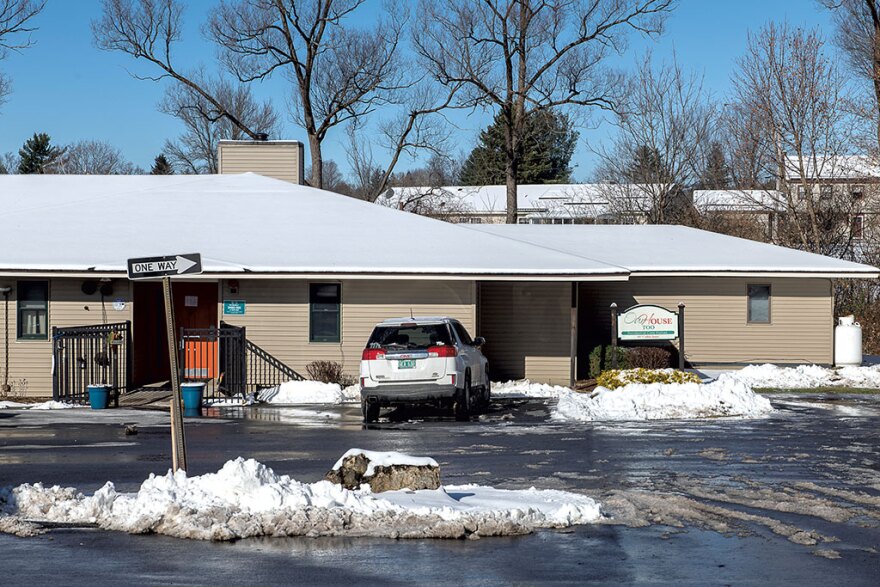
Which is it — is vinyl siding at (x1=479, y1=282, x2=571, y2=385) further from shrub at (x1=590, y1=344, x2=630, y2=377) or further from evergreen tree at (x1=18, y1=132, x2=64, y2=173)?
evergreen tree at (x1=18, y1=132, x2=64, y2=173)

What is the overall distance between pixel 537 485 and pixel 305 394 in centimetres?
1169

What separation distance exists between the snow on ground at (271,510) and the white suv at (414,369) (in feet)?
25.9

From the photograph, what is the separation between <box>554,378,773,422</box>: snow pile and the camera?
19.9 m

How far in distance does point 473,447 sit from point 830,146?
1268 inches

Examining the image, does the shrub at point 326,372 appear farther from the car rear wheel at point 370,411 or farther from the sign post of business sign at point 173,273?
the sign post of business sign at point 173,273

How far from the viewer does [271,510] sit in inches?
400

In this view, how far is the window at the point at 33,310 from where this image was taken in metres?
25.0

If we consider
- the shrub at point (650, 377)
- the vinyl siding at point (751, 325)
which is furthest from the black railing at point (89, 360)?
the vinyl siding at point (751, 325)

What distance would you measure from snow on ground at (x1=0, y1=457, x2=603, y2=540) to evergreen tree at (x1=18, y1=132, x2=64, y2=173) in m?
68.6

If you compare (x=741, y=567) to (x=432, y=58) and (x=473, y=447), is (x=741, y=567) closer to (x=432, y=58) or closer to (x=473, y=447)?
(x=473, y=447)

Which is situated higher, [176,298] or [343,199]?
[343,199]

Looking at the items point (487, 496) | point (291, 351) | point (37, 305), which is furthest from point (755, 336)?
point (487, 496)

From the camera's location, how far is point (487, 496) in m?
11.3

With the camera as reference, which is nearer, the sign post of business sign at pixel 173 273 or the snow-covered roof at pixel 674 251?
the sign post of business sign at pixel 173 273
